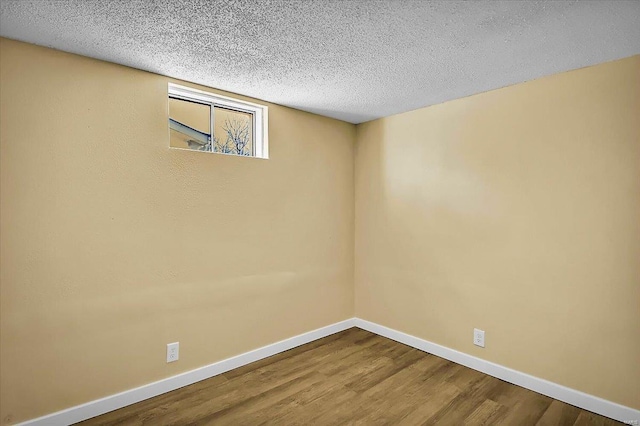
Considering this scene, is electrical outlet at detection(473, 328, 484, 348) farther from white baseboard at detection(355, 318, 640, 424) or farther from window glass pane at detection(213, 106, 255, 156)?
window glass pane at detection(213, 106, 255, 156)

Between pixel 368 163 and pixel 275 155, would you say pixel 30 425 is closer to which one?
pixel 275 155

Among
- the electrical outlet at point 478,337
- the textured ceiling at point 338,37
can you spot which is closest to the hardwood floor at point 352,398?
the electrical outlet at point 478,337

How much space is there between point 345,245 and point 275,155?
51.6 inches

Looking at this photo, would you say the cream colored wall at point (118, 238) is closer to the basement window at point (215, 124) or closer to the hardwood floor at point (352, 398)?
the basement window at point (215, 124)

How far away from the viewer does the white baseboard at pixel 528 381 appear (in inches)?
83.8

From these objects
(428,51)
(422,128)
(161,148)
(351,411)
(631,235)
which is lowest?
(351,411)

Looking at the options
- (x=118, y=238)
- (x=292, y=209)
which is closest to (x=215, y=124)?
(x=292, y=209)

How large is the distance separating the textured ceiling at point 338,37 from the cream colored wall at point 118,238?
1.04 ft

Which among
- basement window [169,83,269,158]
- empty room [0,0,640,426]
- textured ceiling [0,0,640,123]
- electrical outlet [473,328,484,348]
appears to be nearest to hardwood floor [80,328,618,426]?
empty room [0,0,640,426]

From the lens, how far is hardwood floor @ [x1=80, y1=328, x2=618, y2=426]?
2146 millimetres

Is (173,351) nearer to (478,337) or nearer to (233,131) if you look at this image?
(233,131)

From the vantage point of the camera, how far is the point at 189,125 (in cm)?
274

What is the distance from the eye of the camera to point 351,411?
88.5 inches

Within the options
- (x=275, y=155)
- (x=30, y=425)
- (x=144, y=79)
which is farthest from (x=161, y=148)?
(x=30, y=425)
